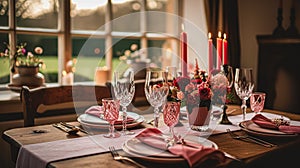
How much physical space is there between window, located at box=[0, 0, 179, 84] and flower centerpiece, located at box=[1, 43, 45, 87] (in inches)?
2.5

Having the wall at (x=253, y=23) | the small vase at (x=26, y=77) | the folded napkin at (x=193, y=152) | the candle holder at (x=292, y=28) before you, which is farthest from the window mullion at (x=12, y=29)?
the candle holder at (x=292, y=28)

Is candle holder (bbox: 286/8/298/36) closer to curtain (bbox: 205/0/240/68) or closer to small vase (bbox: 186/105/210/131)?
curtain (bbox: 205/0/240/68)

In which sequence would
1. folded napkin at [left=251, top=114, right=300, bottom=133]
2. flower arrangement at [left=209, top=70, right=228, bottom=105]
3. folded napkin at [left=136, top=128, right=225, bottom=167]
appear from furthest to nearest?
flower arrangement at [left=209, top=70, right=228, bottom=105] < folded napkin at [left=251, top=114, right=300, bottom=133] < folded napkin at [left=136, top=128, right=225, bottom=167]

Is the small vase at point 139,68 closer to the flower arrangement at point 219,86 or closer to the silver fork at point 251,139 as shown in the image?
the flower arrangement at point 219,86

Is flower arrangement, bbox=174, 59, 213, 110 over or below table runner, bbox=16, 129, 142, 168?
over

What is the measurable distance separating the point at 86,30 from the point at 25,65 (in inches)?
27.2

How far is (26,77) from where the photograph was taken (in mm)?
2576

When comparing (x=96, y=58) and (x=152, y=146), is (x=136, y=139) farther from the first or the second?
(x=96, y=58)

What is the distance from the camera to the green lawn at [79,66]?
2785 mm

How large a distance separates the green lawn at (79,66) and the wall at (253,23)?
1.11 m

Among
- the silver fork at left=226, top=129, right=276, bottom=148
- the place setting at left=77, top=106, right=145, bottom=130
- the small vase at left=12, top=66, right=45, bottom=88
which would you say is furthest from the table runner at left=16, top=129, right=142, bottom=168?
the small vase at left=12, top=66, right=45, bottom=88

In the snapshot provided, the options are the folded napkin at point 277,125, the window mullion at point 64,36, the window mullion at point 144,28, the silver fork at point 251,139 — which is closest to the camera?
the silver fork at point 251,139

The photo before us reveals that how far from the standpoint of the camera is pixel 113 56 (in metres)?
3.31

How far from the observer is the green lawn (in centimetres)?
279
